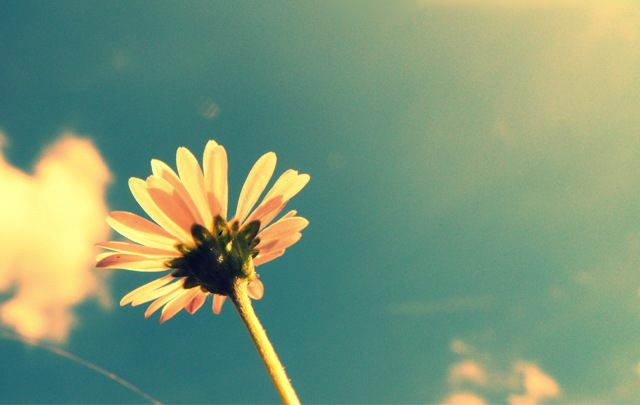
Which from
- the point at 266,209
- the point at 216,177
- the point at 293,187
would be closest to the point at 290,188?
the point at 293,187

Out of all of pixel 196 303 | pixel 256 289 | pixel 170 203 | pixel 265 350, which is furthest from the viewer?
pixel 256 289

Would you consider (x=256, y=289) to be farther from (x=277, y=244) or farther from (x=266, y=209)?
(x=266, y=209)

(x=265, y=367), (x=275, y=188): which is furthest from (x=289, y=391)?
(x=275, y=188)

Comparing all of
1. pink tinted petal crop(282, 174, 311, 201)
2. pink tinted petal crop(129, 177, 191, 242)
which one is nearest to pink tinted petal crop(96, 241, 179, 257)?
pink tinted petal crop(129, 177, 191, 242)

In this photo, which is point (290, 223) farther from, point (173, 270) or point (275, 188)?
point (173, 270)

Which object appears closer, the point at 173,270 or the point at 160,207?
the point at 160,207

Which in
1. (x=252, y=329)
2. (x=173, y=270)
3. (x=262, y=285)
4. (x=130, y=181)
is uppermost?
(x=130, y=181)

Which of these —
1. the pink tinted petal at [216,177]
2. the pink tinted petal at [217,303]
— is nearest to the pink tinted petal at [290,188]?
the pink tinted petal at [216,177]
